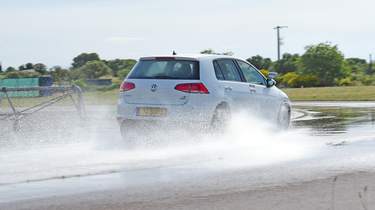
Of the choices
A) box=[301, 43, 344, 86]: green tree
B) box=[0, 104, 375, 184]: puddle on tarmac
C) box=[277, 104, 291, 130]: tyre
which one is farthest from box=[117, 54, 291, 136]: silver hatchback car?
box=[301, 43, 344, 86]: green tree

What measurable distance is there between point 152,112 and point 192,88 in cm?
82

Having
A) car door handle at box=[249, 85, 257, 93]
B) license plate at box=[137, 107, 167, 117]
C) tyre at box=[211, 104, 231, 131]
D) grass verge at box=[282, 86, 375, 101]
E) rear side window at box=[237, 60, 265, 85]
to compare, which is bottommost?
grass verge at box=[282, 86, 375, 101]

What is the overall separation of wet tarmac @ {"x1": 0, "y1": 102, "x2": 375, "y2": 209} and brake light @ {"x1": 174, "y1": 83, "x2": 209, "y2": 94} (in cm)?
74

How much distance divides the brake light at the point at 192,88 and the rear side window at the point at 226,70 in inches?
24.7

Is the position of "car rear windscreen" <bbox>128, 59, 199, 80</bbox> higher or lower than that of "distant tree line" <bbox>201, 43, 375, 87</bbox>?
higher

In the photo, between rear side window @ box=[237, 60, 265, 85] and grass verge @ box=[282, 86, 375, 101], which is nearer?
rear side window @ box=[237, 60, 265, 85]

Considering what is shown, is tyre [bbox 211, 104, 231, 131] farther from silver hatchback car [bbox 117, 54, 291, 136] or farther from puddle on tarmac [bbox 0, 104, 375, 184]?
puddle on tarmac [bbox 0, 104, 375, 184]

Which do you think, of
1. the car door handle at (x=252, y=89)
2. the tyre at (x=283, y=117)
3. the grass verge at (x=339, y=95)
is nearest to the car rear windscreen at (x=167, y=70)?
the car door handle at (x=252, y=89)

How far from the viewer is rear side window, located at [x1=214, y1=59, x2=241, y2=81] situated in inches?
568

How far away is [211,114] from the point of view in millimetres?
13664

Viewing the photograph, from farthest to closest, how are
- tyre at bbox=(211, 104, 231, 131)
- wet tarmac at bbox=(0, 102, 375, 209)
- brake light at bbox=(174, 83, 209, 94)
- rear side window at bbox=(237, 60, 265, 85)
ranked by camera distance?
rear side window at bbox=(237, 60, 265, 85) → tyre at bbox=(211, 104, 231, 131) → brake light at bbox=(174, 83, 209, 94) → wet tarmac at bbox=(0, 102, 375, 209)

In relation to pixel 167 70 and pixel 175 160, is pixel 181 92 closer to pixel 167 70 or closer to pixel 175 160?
pixel 167 70

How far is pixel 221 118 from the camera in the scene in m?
14.0

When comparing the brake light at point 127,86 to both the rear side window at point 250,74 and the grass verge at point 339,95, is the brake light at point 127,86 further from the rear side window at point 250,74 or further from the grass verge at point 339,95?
the grass verge at point 339,95
